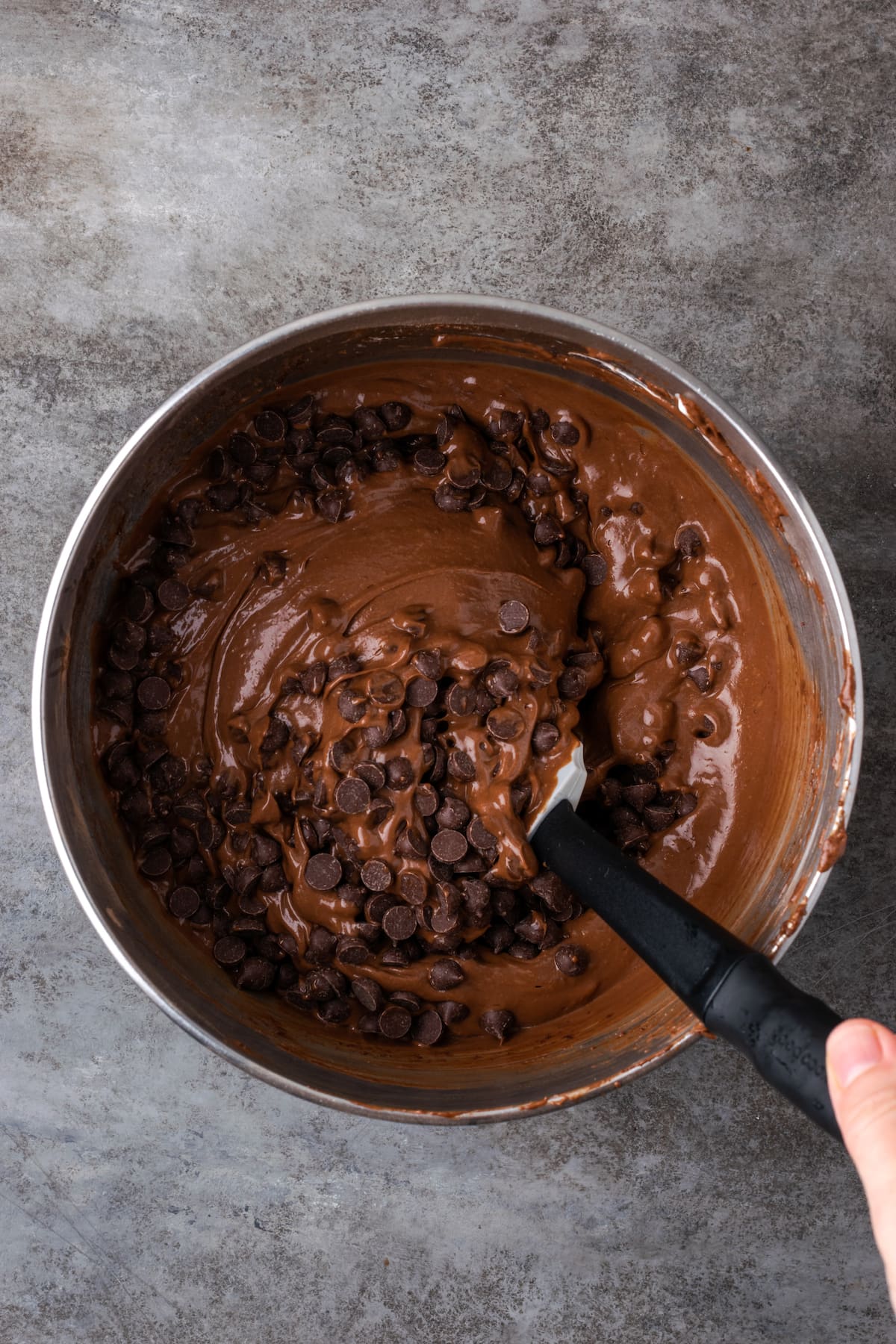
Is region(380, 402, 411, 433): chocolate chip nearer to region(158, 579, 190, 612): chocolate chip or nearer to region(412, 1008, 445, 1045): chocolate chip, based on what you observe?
region(158, 579, 190, 612): chocolate chip

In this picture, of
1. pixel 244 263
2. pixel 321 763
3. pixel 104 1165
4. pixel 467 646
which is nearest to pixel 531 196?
pixel 244 263

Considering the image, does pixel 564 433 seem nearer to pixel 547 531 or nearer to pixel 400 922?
pixel 547 531

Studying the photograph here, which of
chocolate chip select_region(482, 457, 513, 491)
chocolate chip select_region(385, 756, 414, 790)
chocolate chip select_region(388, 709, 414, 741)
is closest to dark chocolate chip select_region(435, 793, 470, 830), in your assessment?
chocolate chip select_region(385, 756, 414, 790)

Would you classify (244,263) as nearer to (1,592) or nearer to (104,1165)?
(1,592)

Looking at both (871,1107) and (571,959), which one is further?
(571,959)

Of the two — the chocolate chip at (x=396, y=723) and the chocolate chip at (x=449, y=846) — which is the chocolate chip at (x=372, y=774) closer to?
the chocolate chip at (x=396, y=723)

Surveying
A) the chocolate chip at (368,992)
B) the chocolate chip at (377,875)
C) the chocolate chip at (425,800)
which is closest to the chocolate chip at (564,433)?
the chocolate chip at (425,800)

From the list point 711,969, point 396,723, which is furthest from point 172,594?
point 711,969

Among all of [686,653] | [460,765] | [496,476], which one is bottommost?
[460,765]
